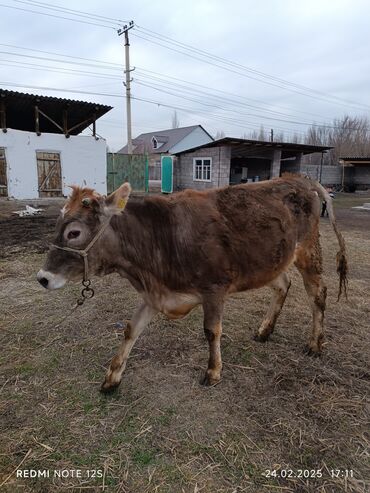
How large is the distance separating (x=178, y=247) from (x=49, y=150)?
1590 cm

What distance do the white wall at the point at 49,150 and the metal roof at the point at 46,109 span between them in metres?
1.04

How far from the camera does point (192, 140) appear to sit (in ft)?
137

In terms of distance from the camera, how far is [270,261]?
10.2ft

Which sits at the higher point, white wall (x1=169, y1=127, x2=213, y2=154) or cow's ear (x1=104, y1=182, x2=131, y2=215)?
white wall (x1=169, y1=127, x2=213, y2=154)

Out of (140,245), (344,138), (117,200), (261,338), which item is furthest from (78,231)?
(344,138)

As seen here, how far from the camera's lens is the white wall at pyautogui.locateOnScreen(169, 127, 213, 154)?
40.6 metres

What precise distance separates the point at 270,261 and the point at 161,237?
3.28 ft

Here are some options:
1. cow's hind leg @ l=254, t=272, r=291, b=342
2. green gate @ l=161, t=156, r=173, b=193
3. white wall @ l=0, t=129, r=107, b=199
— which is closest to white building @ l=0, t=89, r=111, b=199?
white wall @ l=0, t=129, r=107, b=199

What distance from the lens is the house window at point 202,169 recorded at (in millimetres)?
23078

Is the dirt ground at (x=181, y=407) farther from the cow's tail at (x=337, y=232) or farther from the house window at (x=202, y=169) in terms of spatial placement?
the house window at (x=202, y=169)

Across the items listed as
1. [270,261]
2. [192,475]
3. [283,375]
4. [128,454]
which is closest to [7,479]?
[128,454]

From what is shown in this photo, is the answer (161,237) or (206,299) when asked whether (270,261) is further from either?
(161,237)

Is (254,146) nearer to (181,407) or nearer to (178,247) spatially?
(178,247)

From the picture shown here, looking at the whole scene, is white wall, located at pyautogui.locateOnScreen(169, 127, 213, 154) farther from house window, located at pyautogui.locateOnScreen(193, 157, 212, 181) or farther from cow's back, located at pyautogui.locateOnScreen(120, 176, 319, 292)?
cow's back, located at pyautogui.locateOnScreen(120, 176, 319, 292)
